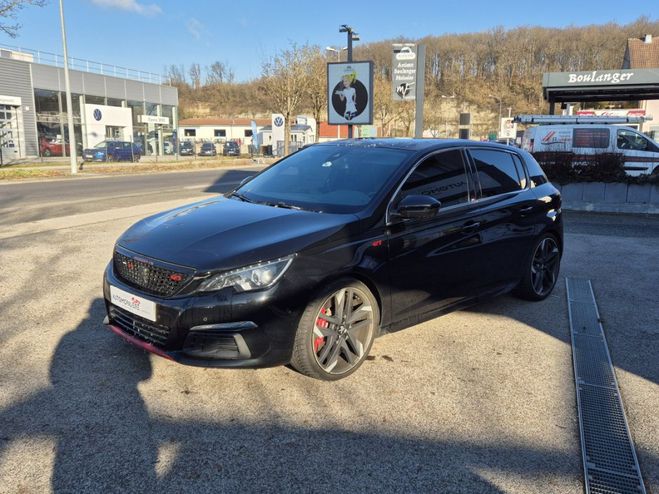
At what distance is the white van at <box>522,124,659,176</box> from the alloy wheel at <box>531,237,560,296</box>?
10.0m

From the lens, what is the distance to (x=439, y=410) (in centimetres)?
328

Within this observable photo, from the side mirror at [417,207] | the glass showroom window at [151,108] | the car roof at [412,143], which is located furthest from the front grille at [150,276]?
the glass showroom window at [151,108]

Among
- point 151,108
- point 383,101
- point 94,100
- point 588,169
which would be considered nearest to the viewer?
point 588,169

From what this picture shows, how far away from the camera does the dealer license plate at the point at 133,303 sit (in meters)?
3.33

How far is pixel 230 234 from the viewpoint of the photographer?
3.50m

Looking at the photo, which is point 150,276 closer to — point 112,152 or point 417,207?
point 417,207

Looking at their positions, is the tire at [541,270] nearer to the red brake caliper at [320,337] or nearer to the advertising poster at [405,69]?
the red brake caliper at [320,337]

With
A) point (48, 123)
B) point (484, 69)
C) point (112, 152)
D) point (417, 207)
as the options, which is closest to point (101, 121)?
point (48, 123)

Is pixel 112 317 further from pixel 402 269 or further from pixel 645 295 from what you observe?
pixel 645 295

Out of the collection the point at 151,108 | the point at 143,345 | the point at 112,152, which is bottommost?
the point at 143,345

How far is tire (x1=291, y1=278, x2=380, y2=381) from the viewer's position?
3.37 metres

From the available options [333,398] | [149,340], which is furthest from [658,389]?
[149,340]

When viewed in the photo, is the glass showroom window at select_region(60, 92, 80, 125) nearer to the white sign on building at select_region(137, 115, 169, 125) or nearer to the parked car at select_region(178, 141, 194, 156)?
the white sign on building at select_region(137, 115, 169, 125)

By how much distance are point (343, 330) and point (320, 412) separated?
592 mm
